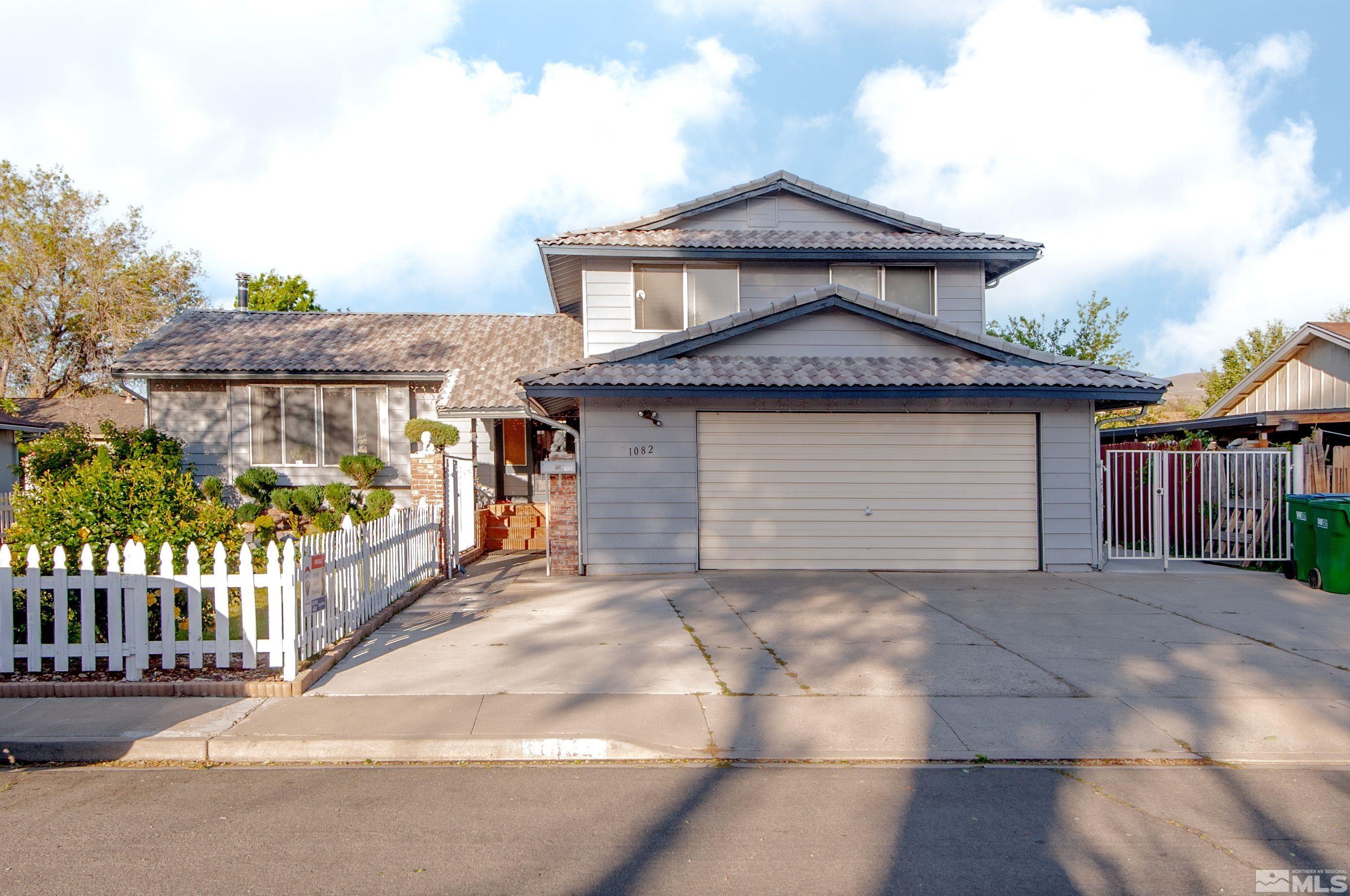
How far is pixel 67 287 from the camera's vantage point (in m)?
31.8

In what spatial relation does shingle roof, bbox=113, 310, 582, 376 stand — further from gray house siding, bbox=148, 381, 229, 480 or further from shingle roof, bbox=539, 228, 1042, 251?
shingle roof, bbox=539, 228, 1042, 251

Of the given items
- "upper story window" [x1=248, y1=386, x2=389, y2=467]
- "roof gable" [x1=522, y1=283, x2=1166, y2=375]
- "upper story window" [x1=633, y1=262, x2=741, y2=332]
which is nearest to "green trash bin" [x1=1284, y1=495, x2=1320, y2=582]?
"roof gable" [x1=522, y1=283, x2=1166, y2=375]

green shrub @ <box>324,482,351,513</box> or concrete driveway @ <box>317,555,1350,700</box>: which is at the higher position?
green shrub @ <box>324,482,351,513</box>

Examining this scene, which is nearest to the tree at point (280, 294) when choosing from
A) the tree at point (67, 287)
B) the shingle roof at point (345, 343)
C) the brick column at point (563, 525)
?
the tree at point (67, 287)

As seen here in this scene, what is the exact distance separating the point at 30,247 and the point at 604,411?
29123 millimetres

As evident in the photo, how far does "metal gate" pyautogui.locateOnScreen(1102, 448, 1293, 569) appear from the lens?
43.0ft

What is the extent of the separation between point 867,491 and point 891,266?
560 cm

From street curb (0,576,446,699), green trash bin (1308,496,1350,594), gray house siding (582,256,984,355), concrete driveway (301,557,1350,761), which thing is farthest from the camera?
gray house siding (582,256,984,355)

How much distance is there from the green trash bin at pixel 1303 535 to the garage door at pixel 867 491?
3447 millimetres

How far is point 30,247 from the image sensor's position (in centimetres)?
3048

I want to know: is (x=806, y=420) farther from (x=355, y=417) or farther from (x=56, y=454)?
(x=56, y=454)

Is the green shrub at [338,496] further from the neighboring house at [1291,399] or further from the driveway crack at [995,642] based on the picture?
the neighboring house at [1291,399]

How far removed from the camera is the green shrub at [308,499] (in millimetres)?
17328

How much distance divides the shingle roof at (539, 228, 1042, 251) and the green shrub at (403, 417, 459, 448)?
3967mm
